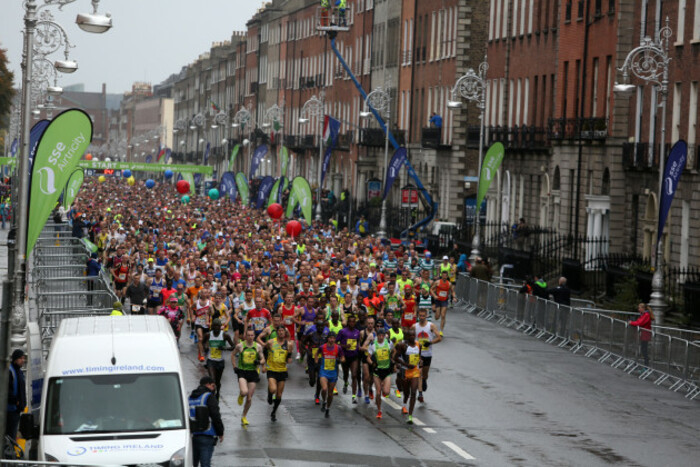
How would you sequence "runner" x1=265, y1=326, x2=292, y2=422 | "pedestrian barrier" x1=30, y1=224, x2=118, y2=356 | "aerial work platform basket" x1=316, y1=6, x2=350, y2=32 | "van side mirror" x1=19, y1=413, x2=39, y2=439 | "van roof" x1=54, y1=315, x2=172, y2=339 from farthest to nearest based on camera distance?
1. "aerial work platform basket" x1=316, y1=6, x2=350, y2=32
2. "pedestrian barrier" x1=30, y1=224, x2=118, y2=356
3. "runner" x1=265, y1=326, x2=292, y2=422
4. "van roof" x1=54, y1=315, x2=172, y2=339
5. "van side mirror" x1=19, y1=413, x2=39, y2=439

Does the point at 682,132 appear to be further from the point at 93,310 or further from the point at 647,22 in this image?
the point at 93,310

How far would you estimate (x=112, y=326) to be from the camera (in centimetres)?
1609

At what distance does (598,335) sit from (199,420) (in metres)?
17.5

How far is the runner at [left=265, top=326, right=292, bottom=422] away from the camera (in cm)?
2175

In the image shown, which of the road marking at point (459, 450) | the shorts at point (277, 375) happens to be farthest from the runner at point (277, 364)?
the road marking at point (459, 450)

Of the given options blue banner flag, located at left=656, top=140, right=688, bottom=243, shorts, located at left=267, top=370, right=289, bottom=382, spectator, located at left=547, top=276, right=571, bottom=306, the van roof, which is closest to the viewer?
the van roof

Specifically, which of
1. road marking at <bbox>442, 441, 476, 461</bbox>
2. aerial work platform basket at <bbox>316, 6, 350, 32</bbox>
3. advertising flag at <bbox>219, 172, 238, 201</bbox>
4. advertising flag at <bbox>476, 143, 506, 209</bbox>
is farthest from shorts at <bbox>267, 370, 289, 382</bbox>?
advertising flag at <bbox>219, 172, 238, 201</bbox>

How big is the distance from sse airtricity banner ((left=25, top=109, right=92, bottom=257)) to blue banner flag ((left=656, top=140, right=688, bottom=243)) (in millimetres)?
12880

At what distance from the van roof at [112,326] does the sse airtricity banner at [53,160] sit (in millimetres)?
6301

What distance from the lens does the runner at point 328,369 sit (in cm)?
2239

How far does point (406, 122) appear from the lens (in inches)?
3120

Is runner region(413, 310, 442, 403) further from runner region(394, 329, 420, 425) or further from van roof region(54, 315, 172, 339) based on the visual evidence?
van roof region(54, 315, 172, 339)

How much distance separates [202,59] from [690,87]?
141394 millimetres

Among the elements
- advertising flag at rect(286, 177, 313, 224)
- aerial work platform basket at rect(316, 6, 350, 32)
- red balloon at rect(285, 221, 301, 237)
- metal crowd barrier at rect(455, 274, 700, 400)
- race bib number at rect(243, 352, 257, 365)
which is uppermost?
aerial work platform basket at rect(316, 6, 350, 32)
